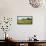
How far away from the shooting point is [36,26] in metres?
3.53

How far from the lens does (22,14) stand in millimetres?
3551

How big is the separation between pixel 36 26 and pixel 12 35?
0.78 meters

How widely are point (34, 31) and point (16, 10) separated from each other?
2.76 feet

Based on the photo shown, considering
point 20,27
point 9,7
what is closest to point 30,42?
point 20,27

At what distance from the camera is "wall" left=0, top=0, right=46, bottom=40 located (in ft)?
11.6

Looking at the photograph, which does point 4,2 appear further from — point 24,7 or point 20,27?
point 20,27

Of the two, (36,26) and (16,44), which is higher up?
(36,26)

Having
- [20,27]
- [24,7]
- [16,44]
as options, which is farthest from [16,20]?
[16,44]

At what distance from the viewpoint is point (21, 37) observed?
3.51m

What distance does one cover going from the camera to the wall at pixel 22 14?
3523 mm

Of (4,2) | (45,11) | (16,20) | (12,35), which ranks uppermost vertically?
(4,2)

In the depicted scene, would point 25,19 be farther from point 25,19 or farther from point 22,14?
point 22,14

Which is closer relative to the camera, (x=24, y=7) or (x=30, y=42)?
(x=30, y=42)

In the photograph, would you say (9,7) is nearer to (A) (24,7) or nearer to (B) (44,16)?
(A) (24,7)
